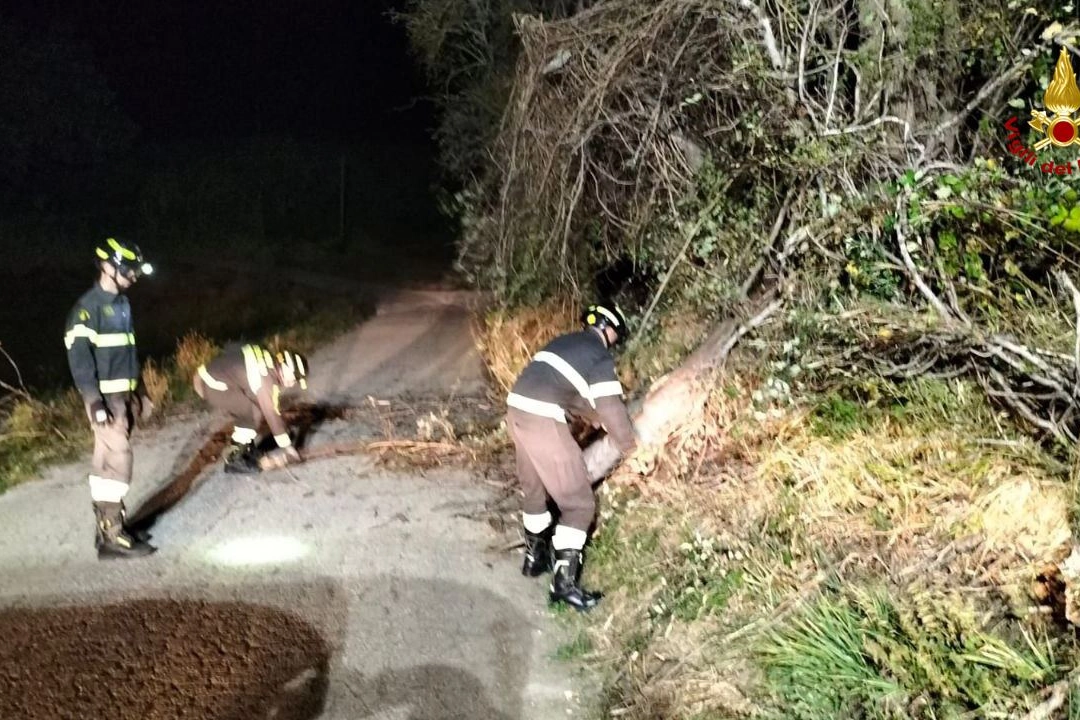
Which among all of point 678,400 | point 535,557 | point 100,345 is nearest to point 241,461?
point 100,345

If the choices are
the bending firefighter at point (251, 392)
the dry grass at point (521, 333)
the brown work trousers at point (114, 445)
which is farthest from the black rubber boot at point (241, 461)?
the dry grass at point (521, 333)

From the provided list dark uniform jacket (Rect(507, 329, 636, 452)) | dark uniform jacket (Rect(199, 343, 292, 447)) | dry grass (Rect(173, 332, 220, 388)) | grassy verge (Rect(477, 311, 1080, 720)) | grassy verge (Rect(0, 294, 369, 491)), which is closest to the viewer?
grassy verge (Rect(477, 311, 1080, 720))

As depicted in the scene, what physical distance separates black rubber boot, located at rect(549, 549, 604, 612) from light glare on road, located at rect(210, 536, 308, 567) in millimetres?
1690

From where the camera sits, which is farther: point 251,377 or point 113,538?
point 251,377

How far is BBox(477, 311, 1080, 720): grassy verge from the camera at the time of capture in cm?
334

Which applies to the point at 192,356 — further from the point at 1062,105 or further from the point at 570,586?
the point at 1062,105

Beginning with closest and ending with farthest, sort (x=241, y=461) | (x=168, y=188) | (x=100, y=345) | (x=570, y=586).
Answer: (x=570, y=586), (x=100, y=345), (x=241, y=461), (x=168, y=188)

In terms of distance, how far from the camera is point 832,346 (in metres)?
4.66

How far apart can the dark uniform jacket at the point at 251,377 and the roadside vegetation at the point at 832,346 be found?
7.51 feet

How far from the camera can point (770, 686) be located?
3.56 metres

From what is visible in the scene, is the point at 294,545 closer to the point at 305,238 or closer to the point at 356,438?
the point at 356,438

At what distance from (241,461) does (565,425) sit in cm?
299

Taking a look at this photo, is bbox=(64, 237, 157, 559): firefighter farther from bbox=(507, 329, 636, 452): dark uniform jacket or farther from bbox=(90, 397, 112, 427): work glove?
bbox=(507, 329, 636, 452): dark uniform jacket

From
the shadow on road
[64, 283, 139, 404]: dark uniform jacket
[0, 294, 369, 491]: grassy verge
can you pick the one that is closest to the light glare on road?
[64, 283, 139, 404]: dark uniform jacket
